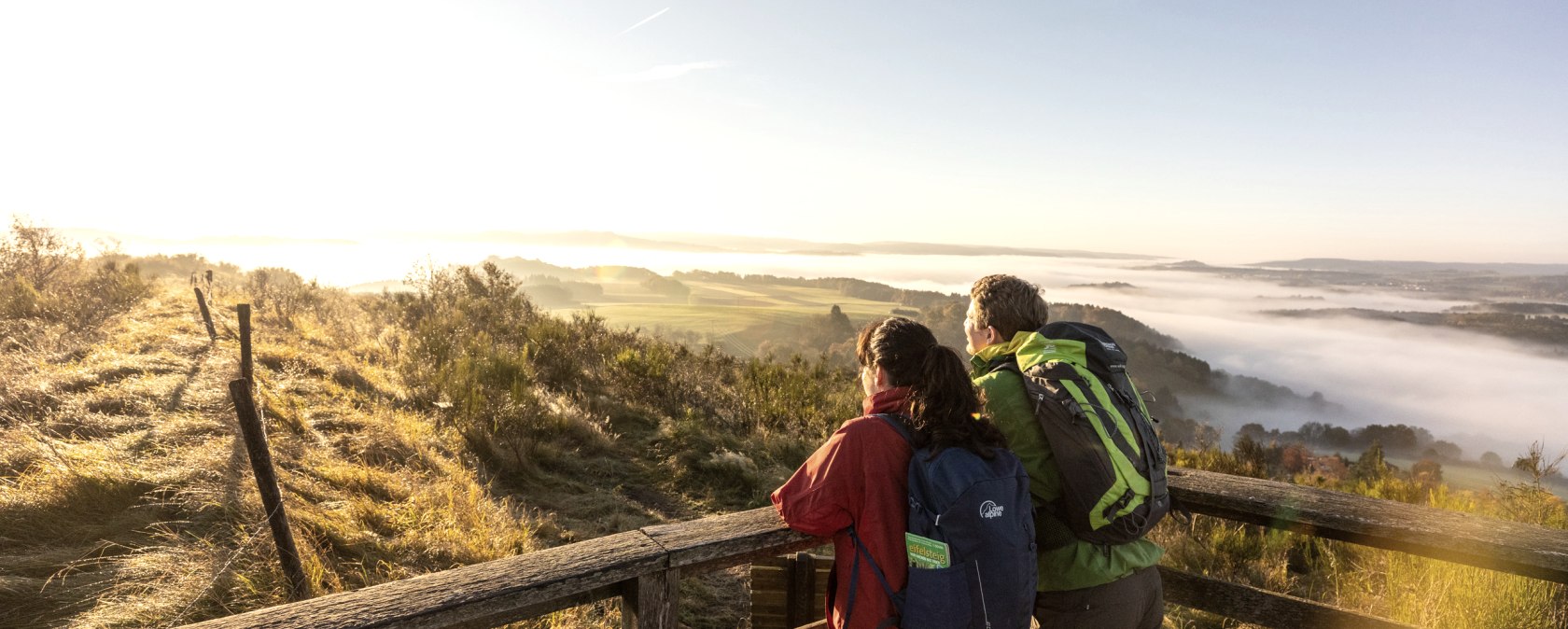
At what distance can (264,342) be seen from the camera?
11.1 metres

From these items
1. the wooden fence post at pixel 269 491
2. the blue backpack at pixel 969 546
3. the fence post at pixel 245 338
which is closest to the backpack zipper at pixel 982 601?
the blue backpack at pixel 969 546

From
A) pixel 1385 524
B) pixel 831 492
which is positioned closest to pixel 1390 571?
pixel 1385 524

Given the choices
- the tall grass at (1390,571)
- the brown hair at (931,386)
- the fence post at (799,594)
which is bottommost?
the tall grass at (1390,571)

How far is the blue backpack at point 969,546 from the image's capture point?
5.27ft

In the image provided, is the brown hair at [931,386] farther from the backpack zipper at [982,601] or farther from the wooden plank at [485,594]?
the wooden plank at [485,594]

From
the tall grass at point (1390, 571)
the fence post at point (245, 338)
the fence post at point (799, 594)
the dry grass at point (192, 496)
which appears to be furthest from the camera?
the fence post at point (245, 338)

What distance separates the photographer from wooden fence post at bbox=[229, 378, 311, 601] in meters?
3.62

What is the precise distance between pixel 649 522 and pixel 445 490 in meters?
1.80

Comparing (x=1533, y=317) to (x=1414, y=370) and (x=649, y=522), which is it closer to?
(x=1414, y=370)

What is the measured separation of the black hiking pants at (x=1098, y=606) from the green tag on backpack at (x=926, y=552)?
53 centimetres

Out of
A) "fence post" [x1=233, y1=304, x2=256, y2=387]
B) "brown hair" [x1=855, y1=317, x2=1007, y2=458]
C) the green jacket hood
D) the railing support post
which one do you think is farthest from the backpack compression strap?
"fence post" [x1=233, y1=304, x2=256, y2=387]

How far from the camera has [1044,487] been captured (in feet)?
6.34

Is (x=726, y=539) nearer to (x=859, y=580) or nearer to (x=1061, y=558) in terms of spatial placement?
(x=859, y=580)

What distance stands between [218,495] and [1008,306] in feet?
18.4
